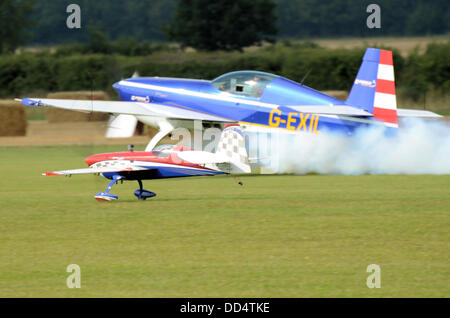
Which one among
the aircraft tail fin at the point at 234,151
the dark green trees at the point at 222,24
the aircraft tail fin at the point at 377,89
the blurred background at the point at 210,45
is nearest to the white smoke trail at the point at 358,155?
the aircraft tail fin at the point at 377,89

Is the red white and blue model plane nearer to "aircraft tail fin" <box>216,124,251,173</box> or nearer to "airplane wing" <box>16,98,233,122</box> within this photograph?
"airplane wing" <box>16,98,233,122</box>

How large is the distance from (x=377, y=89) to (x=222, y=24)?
1481 inches

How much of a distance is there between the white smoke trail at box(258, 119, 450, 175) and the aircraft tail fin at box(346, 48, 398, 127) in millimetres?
357

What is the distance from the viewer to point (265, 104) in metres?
14.8

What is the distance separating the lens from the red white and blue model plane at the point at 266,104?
1402 cm

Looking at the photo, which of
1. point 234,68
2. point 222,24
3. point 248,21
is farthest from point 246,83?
point 248,21

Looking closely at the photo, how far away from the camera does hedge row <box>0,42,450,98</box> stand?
3331 centimetres

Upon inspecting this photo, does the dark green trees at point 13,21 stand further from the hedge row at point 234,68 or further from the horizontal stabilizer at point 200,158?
the horizontal stabilizer at point 200,158

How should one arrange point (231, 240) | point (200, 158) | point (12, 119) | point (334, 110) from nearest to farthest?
point (231, 240)
point (200, 158)
point (334, 110)
point (12, 119)

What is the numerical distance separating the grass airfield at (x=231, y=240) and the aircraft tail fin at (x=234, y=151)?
53cm

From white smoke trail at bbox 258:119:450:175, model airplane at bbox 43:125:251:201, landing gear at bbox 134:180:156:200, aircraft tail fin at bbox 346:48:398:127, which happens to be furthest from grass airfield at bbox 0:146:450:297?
aircraft tail fin at bbox 346:48:398:127

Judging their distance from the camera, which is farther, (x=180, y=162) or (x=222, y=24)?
(x=222, y=24)

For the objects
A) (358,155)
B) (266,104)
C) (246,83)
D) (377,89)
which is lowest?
(358,155)

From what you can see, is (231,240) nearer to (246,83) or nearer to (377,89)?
(377,89)
